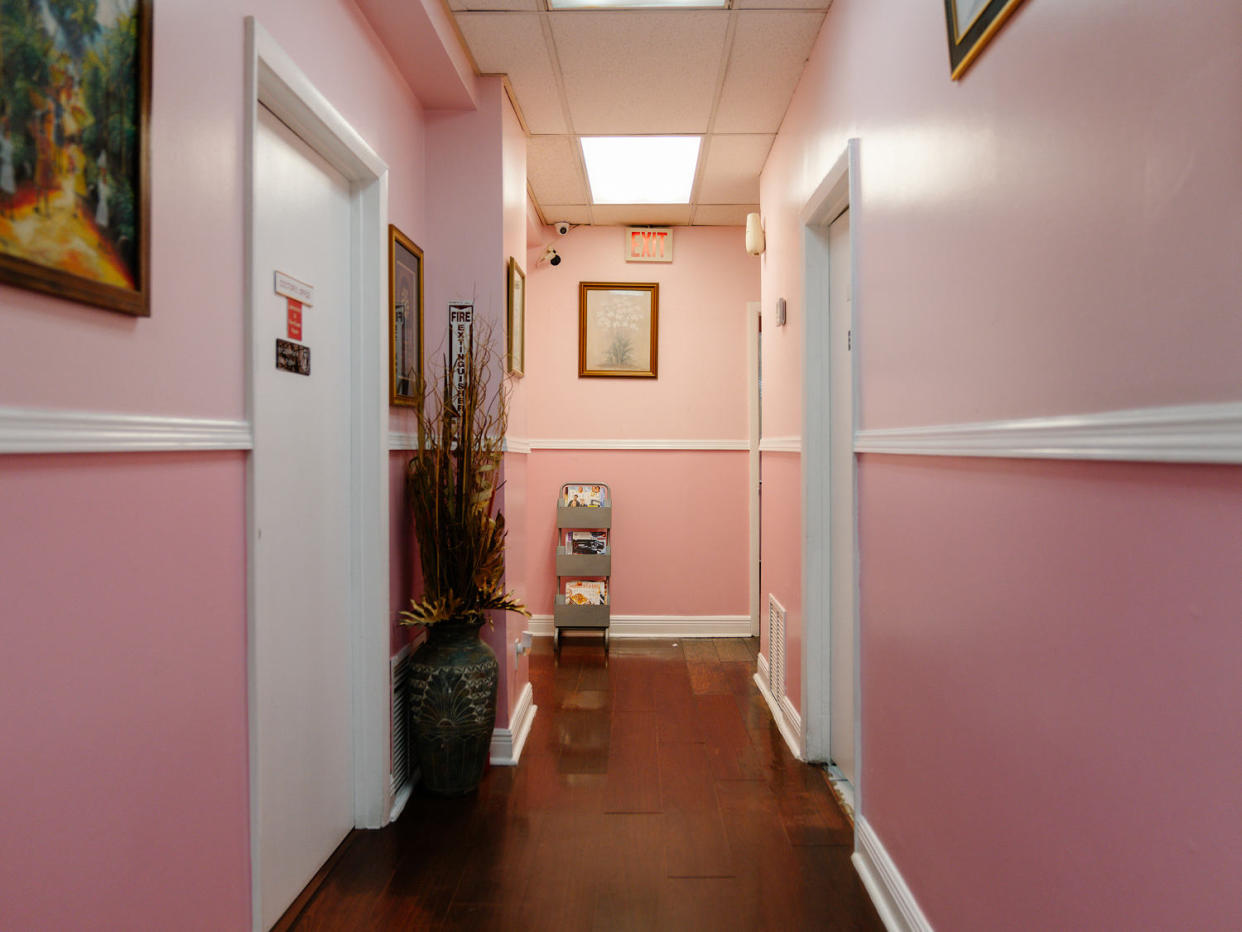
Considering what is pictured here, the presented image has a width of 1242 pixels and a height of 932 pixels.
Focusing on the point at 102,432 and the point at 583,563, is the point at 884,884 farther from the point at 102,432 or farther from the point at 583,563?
the point at 583,563

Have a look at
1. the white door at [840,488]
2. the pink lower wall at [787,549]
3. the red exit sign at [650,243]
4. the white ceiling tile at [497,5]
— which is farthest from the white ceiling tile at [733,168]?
the pink lower wall at [787,549]

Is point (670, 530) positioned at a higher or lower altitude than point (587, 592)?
higher

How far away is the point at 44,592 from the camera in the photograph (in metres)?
1.06

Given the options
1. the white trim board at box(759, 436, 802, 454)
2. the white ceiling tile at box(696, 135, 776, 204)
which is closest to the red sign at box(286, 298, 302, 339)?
the white trim board at box(759, 436, 802, 454)

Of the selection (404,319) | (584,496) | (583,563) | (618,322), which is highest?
(618,322)

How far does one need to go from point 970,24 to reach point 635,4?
1.42 m

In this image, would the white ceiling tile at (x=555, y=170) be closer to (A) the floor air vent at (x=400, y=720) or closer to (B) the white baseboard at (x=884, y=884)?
(A) the floor air vent at (x=400, y=720)

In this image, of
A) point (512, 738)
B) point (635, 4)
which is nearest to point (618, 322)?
point (635, 4)

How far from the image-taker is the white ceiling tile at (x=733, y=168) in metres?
3.61

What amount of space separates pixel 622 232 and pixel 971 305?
3872 mm

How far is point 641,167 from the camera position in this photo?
13.2 ft

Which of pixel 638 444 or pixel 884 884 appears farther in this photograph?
pixel 638 444

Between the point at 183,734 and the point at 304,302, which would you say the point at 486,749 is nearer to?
the point at 183,734

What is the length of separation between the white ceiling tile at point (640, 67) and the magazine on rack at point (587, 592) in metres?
2.57
